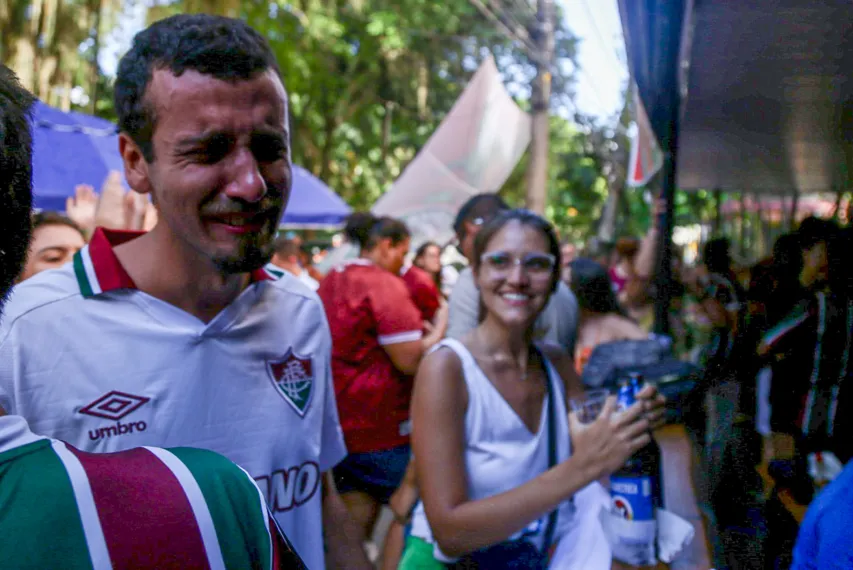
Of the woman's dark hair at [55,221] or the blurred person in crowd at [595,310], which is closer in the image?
the woman's dark hair at [55,221]

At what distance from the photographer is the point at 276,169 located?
147 centimetres

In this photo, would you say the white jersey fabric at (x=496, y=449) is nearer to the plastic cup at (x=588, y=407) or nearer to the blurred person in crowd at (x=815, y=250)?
the plastic cup at (x=588, y=407)

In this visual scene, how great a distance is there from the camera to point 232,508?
0.81 m

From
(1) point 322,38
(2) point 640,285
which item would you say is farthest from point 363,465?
(1) point 322,38

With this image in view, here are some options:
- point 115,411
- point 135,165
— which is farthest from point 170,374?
point 135,165

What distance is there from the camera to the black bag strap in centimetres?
202

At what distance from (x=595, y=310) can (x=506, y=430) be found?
298 centimetres

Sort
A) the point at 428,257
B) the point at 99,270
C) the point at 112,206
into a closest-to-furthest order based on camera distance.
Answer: the point at 99,270 < the point at 112,206 < the point at 428,257

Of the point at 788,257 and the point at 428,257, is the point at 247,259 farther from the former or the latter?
the point at 428,257

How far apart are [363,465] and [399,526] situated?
1392 millimetres

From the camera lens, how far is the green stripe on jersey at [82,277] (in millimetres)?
1391

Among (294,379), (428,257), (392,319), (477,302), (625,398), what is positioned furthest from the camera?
(428,257)

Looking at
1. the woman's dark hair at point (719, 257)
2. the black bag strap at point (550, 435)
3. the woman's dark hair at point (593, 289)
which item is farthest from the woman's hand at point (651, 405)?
the woman's dark hair at point (719, 257)

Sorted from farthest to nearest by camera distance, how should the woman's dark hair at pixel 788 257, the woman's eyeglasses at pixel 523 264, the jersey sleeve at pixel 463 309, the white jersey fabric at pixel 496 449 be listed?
1. the woman's dark hair at pixel 788 257
2. the jersey sleeve at pixel 463 309
3. the woman's eyeglasses at pixel 523 264
4. the white jersey fabric at pixel 496 449
